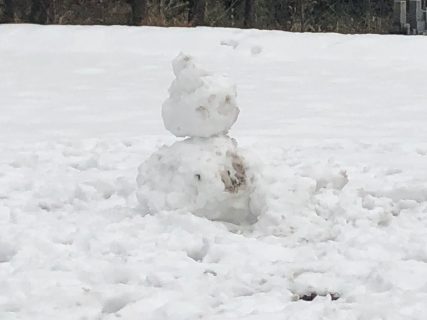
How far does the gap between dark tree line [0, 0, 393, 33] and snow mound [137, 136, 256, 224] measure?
8677 mm

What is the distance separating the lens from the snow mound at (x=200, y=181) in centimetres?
351

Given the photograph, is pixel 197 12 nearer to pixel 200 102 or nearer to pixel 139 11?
pixel 139 11

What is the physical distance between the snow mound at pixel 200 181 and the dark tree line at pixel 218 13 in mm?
8677

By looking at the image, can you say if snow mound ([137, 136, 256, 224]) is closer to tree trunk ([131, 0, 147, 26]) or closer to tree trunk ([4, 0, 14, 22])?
tree trunk ([131, 0, 147, 26])

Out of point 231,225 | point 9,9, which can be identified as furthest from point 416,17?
point 231,225

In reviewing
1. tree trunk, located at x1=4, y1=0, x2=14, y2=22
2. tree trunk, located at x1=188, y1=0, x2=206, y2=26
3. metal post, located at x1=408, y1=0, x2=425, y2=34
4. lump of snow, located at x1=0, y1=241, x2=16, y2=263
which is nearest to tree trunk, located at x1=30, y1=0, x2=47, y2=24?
tree trunk, located at x1=4, y1=0, x2=14, y2=22

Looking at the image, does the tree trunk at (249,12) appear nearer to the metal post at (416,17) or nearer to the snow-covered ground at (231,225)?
the metal post at (416,17)

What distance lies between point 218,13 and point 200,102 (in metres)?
13.6

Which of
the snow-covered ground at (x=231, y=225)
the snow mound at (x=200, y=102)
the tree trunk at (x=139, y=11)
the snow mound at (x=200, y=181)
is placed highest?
the tree trunk at (x=139, y=11)

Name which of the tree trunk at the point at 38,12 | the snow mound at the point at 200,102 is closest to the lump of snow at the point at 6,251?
the snow mound at the point at 200,102

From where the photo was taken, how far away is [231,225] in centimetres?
352

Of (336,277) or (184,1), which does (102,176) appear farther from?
(184,1)

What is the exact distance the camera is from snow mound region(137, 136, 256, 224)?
11.5ft

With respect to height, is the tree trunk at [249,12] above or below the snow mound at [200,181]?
above
